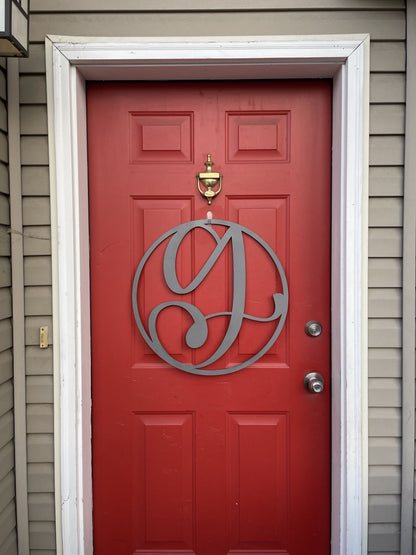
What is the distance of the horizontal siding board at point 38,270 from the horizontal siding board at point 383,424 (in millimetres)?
1364

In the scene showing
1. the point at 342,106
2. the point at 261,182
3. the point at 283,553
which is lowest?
the point at 283,553

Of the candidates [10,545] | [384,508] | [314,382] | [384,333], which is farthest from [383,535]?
[10,545]

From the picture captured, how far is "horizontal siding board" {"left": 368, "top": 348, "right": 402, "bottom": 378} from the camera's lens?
154cm

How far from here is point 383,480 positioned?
5.08 feet

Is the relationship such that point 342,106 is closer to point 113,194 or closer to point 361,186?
point 361,186

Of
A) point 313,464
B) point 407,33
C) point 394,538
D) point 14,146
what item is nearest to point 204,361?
point 313,464

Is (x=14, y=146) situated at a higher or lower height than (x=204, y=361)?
higher

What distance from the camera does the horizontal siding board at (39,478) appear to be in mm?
1546

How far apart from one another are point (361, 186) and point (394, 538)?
1385 mm

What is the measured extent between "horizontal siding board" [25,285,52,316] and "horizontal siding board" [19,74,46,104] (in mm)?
706

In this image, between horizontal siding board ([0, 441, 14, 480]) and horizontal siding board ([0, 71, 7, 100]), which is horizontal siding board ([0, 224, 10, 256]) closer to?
horizontal siding board ([0, 71, 7, 100])

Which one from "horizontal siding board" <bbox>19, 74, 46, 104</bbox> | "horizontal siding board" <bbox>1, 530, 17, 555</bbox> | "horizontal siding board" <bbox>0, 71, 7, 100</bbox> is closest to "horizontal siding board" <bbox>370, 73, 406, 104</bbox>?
"horizontal siding board" <bbox>19, 74, 46, 104</bbox>

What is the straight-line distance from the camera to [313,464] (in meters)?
1.67

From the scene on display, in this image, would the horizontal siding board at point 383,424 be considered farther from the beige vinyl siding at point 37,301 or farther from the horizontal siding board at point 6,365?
the horizontal siding board at point 6,365
